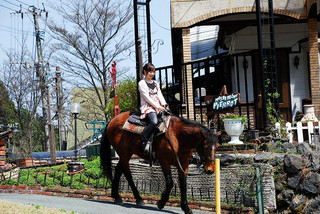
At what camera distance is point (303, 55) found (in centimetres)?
1762

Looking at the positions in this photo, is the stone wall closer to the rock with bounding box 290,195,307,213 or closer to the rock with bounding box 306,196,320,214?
the rock with bounding box 290,195,307,213

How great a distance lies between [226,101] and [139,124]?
417 centimetres

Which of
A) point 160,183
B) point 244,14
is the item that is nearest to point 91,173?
point 160,183

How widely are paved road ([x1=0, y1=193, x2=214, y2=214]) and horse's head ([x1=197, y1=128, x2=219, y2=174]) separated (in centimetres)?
131

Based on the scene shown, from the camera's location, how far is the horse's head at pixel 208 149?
787 centimetres

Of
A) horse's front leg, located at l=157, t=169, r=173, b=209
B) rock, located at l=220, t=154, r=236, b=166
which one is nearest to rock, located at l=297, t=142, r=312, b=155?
rock, located at l=220, t=154, r=236, b=166

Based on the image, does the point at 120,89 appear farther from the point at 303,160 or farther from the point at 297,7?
the point at 303,160

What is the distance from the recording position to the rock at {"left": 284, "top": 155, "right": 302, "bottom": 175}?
9125 mm

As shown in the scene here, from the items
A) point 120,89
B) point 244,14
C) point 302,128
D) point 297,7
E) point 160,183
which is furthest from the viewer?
point 120,89

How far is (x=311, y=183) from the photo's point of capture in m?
8.99

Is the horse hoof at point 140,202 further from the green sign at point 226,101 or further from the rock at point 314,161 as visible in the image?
the green sign at point 226,101

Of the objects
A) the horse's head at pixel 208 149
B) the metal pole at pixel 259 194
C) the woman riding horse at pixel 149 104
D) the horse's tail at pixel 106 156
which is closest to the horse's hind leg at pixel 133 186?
the horse's tail at pixel 106 156

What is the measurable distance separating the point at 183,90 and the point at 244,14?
3936mm

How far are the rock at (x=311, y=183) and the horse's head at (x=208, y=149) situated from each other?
95.0 inches
